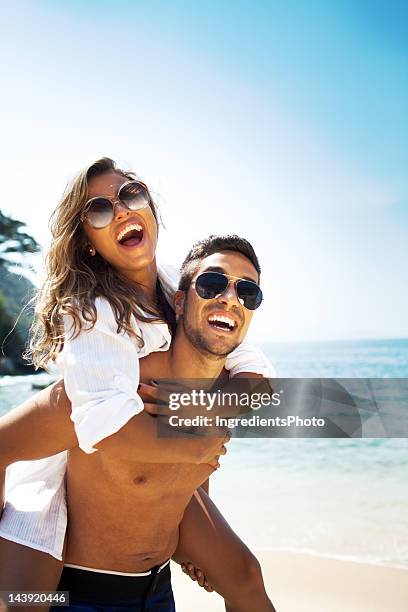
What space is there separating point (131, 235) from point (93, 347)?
0.81 metres

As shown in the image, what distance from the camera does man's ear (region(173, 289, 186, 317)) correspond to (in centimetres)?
336

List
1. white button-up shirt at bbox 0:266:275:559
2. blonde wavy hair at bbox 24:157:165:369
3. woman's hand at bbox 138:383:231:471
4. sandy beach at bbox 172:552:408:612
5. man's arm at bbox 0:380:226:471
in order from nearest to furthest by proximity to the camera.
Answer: white button-up shirt at bbox 0:266:275:559 < man's arm at bbox 0:380:226:471 < woman's hand at bbox 138:383:231:471 < blonde wavy hair at bbox 24:157:165:369 < sandy beach at bbox 172:552:408:612

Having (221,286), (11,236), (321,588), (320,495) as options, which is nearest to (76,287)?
(221,286)

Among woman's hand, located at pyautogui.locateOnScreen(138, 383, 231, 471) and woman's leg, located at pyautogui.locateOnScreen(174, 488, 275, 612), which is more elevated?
woman's hand, located at pyautogui.locateOnScreen(138, 383, 231, 471)

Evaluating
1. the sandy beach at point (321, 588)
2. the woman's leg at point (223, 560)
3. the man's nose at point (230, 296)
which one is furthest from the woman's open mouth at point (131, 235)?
the sandy beach at point (321, 588)

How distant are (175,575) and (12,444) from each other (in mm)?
3121

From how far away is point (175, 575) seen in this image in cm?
550

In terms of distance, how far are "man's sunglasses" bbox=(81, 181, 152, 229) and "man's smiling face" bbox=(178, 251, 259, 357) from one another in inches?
18.1

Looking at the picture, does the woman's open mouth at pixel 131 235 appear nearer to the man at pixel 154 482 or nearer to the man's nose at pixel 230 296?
the man at pixel 154 482

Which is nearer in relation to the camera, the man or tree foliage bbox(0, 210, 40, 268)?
the man

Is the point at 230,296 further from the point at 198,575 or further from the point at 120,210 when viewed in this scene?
the point at 198,575

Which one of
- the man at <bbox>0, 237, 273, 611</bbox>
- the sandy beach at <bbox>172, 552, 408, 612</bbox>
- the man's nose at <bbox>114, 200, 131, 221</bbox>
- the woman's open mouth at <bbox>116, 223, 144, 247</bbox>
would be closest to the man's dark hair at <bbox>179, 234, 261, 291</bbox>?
the man at <bbox>0, 237, 273, 611</bbox>

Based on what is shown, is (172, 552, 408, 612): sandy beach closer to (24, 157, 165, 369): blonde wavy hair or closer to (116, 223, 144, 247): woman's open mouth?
(24, 157, 165, 369): blonde wavy hair

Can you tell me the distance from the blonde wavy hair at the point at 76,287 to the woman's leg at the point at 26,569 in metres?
0.83
